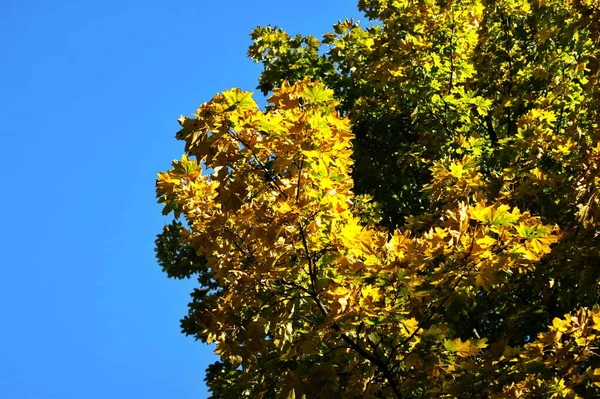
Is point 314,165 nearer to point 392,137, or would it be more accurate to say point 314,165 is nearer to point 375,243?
point 375,243

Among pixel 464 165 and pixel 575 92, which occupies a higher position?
pixel 575 92

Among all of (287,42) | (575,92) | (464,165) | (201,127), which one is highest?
(287,42)

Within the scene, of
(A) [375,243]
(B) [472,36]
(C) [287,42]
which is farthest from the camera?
(C) [287,42]

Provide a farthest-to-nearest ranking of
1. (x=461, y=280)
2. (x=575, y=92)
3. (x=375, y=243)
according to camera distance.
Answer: (x=575, y=92) → (x=461, y=280) → (x=375, y=243)

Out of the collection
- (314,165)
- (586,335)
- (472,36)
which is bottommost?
Answer: (586,335)

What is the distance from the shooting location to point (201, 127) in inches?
186

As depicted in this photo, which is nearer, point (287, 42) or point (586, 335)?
point (586, 335)

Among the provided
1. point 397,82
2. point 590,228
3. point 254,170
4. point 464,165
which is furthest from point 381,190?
point 254,170

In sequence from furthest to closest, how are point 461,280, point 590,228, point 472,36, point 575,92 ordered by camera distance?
point 472,36 < point 575,92 < point 590,228 < point 461,280

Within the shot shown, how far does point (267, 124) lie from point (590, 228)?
3.06 m

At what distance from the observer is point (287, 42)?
10094 millimetres

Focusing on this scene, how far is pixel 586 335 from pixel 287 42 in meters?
6.87

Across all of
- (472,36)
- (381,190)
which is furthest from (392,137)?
(472,36)

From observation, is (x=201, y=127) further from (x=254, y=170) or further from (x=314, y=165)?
(x=314, y=165)
